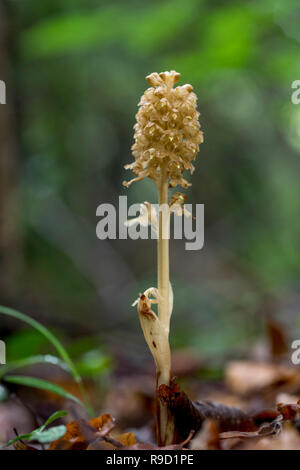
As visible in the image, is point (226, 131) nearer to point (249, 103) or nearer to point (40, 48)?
point (249, 103)

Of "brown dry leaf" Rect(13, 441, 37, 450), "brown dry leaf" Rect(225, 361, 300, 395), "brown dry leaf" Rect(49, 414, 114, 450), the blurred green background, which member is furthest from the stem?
the blurred green background

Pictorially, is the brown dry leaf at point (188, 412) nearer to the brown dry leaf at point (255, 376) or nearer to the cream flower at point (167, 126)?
the cream flower at point (167, 126)

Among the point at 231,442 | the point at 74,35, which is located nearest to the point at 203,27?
the point at 74,35

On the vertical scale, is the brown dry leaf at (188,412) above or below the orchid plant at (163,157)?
below

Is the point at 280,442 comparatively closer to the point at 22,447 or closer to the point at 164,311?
the point at 164,311

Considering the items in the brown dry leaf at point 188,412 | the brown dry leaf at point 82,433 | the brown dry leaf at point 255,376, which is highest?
the brown dry leaf at point 255,376

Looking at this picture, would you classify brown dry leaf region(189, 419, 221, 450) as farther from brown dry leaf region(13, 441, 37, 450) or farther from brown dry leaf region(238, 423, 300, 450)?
brown dry leaf region(13, 441, 37, 450)

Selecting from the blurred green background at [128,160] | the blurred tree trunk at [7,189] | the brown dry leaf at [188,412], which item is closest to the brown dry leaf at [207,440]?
the brown dry leaf at [188,412]
